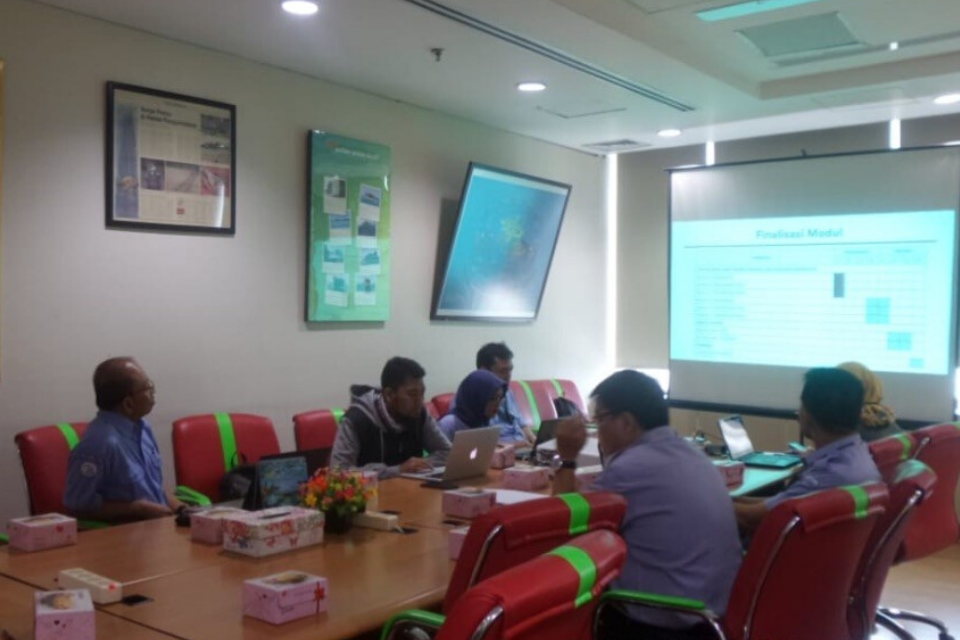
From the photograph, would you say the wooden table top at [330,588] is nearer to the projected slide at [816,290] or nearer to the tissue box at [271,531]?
the tissue box at [271,531]

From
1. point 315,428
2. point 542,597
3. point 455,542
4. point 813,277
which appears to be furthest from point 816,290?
point 542,597

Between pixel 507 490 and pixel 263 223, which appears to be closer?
pixel 507 490

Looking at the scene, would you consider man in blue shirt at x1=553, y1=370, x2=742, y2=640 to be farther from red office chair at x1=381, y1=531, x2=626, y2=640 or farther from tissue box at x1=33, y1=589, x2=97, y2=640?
tissue box at x1=33, y1=589, x2=97, y2=640

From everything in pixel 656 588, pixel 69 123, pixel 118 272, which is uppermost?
pixel 69 123

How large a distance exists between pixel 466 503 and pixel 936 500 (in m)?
2.07

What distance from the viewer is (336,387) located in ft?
17.1

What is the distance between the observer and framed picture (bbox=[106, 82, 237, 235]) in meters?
4.09

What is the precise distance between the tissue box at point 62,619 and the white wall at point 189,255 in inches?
86.0

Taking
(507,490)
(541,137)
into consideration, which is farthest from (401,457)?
(541,137)

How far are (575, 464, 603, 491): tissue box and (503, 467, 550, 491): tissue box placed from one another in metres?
0.16

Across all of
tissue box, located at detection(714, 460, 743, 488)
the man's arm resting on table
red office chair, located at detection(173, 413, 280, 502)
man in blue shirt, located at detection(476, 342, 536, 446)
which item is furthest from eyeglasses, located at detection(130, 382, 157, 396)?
man in blue shirt, located at detection(476, 342, 536, 446)

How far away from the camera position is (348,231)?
5156 millimetres

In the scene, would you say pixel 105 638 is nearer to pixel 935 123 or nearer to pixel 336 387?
pixel 336 387

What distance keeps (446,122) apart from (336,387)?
1.87 m
